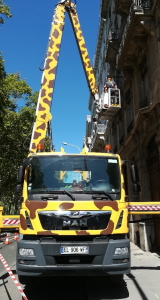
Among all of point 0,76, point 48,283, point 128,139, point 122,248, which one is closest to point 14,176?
point 128,139

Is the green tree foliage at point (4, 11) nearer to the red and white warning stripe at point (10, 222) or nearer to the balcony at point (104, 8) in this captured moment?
the red and white warning stripe at point (10, 222)

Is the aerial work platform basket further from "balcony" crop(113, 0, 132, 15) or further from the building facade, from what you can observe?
"balcony" crop(113, 0, 132, 15)

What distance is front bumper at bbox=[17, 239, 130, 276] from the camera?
4.98 meters

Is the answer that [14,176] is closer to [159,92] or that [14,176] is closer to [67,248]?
[159,92]

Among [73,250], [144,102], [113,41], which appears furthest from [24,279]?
[113,41]

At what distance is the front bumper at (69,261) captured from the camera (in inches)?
196

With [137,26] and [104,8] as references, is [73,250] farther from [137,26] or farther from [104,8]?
[104,8]

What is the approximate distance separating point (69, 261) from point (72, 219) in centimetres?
75

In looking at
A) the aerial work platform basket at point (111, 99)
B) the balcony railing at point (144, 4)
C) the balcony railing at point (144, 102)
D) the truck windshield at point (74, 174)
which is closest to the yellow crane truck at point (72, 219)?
Result: the truck windshield at point (74, 174)

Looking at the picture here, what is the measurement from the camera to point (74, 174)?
5.98 metres

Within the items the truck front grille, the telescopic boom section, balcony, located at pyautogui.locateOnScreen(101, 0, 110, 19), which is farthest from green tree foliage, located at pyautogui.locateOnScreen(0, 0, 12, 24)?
balcony, located at pyautogui.locateOnScreen(101, 0, 110, 19)

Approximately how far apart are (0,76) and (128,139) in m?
7.52

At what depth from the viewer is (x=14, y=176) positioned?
1048 inches

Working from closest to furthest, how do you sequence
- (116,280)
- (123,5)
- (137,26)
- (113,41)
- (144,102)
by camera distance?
(116,280) < (137,26) < (144,102) < (123,5) < (113,41)
